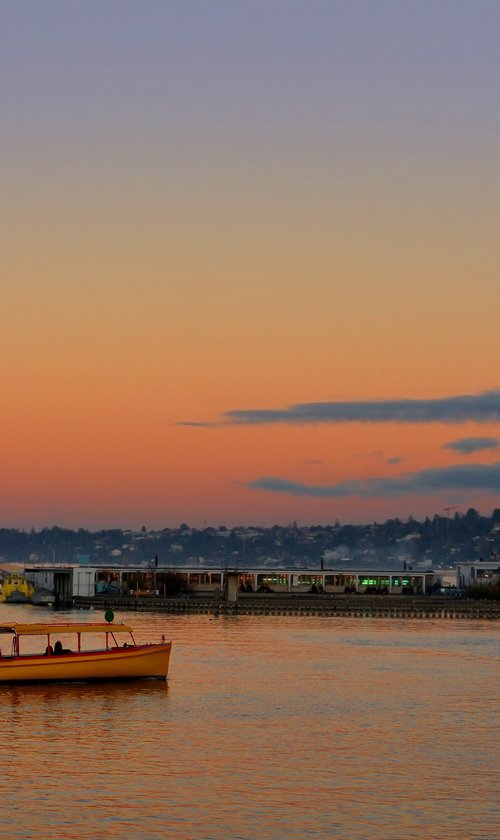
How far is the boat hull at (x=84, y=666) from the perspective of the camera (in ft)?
269

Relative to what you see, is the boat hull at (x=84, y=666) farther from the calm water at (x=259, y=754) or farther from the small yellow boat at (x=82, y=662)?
the calm water at (x=259, y=754)

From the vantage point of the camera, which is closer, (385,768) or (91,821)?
(91,821)

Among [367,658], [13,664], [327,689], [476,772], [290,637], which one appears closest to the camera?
[476,772]

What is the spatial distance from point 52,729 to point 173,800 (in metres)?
18.8

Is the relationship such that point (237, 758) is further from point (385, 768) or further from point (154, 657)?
point (154, 657)

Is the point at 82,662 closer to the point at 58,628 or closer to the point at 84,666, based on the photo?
the point at 84,666

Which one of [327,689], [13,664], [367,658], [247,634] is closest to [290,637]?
[247,634]

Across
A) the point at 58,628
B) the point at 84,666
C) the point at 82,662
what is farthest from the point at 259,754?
the point at 58,628

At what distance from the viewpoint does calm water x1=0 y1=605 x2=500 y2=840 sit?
46.0 metres

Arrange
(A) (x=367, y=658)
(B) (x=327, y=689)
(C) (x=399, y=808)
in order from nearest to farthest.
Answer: (C) (x=399, y=808) < (B) (x=327, y=689) < (A) (x=367, y=658)

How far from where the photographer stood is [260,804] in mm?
48969

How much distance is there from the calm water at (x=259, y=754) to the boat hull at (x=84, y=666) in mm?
900

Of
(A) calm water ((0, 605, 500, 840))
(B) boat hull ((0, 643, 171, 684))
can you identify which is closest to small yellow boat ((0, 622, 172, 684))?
(B) boat hull ((0, 643, 171, 684))

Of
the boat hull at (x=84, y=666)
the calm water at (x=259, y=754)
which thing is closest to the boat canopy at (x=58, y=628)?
the boat hull at (x=84, y=666)
